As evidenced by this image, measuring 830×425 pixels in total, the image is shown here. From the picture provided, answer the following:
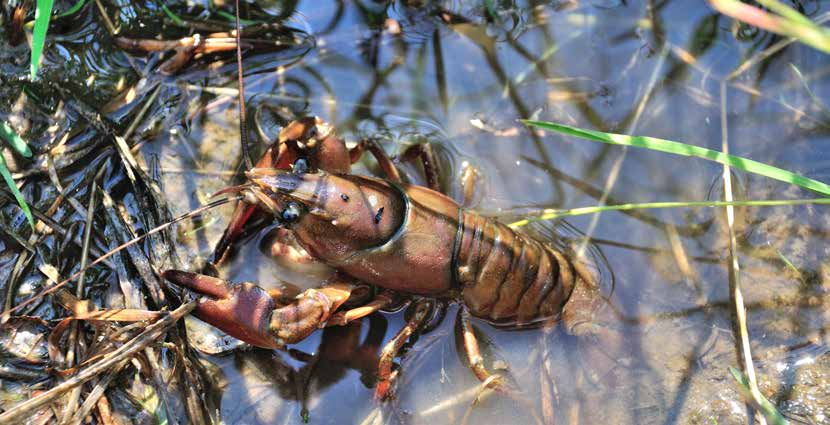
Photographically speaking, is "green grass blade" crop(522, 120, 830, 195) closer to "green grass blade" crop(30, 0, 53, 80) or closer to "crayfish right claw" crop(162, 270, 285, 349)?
"crayfish right claw" crop(162, 270, 285, 349)

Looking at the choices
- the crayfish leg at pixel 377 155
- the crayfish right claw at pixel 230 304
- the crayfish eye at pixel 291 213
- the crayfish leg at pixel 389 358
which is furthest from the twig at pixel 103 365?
the crayfish leg at pixel 377 155

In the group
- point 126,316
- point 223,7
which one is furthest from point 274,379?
point 223,7

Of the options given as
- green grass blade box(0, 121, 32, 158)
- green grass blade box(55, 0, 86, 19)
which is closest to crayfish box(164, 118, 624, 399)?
green grass blade box(0, 121, 32, 158)

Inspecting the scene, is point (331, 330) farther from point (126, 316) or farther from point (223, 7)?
point (223, 7)

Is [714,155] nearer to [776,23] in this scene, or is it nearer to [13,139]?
[776,23]

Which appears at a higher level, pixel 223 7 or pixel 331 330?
pixel 223 7

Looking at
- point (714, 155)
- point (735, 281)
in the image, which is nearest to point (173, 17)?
point (714, 155)
